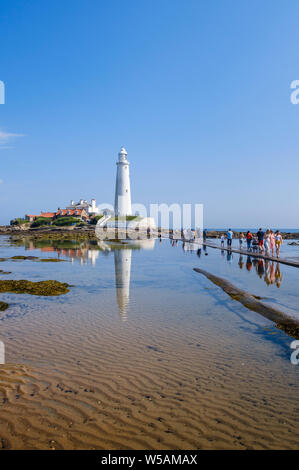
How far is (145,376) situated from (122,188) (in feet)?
252

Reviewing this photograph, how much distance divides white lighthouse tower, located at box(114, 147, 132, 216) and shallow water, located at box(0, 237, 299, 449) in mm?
70174

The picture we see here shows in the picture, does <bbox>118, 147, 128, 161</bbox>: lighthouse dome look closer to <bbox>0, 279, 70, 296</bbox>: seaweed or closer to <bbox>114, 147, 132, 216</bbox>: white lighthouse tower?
<bbox>114, 147, 132, 216</bbox>: white lighthouse tower

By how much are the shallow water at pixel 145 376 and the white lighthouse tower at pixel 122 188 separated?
70.2 meters

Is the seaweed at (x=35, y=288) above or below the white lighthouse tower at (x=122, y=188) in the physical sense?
below

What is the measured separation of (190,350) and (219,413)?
2.50 meters

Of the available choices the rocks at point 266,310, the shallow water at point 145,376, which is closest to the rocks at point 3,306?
the shallow water at point 145,376

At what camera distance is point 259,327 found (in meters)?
9.02

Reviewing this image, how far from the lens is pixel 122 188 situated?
80.9 metres

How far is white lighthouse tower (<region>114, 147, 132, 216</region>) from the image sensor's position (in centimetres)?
8100

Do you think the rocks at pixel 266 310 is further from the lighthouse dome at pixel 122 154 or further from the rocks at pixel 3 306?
the lighthouse dome at pixel 122 154

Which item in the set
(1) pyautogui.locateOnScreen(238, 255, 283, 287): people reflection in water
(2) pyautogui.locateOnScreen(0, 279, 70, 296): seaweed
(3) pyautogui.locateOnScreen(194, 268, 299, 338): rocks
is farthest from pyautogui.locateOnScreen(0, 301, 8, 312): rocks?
(1) pyautogui.locateOnScreen(238, 255, 283, 287): people reflection in water

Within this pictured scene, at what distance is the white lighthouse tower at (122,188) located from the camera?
3189 inches

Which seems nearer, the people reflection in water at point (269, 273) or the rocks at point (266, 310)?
the rocks at point (266, 310)
